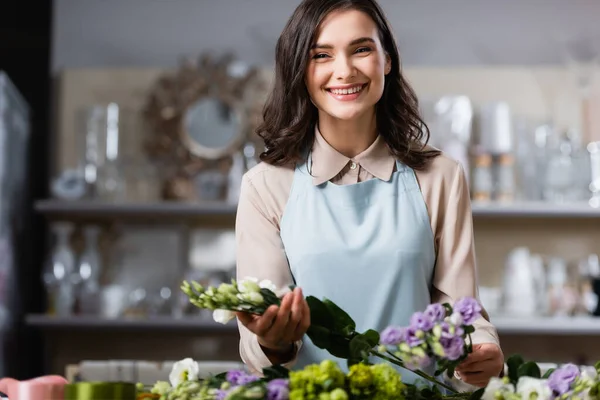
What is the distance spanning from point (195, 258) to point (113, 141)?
0.59 meters

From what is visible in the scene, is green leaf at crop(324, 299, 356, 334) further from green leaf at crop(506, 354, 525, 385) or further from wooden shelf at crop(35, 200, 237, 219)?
wooden shelf at crop(35, 200, 237, 219)

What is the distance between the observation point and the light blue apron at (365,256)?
1.41m

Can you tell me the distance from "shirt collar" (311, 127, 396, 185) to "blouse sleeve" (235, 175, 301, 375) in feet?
Result: 0.32

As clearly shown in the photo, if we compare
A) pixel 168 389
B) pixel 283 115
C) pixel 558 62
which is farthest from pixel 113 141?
pixel 168 389

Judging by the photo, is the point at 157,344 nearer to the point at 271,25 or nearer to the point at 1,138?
the point at 1,138

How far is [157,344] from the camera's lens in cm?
402

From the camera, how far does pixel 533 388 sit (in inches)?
36.5

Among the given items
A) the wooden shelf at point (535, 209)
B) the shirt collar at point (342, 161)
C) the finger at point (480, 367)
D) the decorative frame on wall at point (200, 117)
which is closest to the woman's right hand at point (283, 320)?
the finger at point (480, 367)

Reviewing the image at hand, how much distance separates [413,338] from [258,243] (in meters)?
0.58

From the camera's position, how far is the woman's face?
53.7 inches

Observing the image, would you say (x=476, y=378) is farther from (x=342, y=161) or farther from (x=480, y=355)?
(x=342, y=161)

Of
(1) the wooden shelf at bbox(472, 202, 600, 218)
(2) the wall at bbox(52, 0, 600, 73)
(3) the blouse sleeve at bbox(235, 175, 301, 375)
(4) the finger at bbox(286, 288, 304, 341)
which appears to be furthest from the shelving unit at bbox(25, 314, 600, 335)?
(4) the finger at bbox(286, 288, 304, 341)

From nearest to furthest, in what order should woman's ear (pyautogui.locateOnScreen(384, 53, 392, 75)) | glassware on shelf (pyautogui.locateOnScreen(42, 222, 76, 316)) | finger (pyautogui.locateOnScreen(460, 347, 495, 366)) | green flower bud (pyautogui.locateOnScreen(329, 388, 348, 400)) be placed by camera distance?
1. green flower bud (pyautogui.locateOnScreen(329, 388, 348, 400))
2. finger (pyautogui.locateOnScreen(460, 347, 495, 366))
3. woman's ear (pyautogui.locateOnScreen(384, 53, 392, 75))
4. glassware on shelf (pyautogui.locateOnScreen(42, 222, 76, 316))

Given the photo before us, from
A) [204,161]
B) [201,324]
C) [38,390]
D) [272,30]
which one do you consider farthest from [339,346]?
[272,30]
